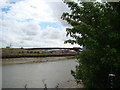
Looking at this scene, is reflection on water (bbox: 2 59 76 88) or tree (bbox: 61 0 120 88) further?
reflection on water (bbox: 2 59 76 88)

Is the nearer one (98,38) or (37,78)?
(98,38)

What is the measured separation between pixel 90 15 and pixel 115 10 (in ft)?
2.31

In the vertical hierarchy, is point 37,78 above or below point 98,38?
below

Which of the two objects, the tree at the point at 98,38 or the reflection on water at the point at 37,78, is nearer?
the tree at the point at 98,38

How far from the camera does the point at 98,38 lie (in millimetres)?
3768

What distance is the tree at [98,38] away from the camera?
144 inches

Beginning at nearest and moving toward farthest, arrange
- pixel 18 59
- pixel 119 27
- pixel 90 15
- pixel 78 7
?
pixel 119 27 < pixel 90 15 < pixel 78 7 < pixel 18 59

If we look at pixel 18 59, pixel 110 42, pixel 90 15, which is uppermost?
pixel 90 15

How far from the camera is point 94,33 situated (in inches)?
149

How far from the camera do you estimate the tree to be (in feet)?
12.0

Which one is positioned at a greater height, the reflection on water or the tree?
the tree

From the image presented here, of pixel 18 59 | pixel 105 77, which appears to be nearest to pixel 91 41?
pixel 105 77

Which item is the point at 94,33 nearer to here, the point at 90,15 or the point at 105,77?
the point at 90,15

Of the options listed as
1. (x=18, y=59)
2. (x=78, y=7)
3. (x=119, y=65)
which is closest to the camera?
(x=119, y=65)
